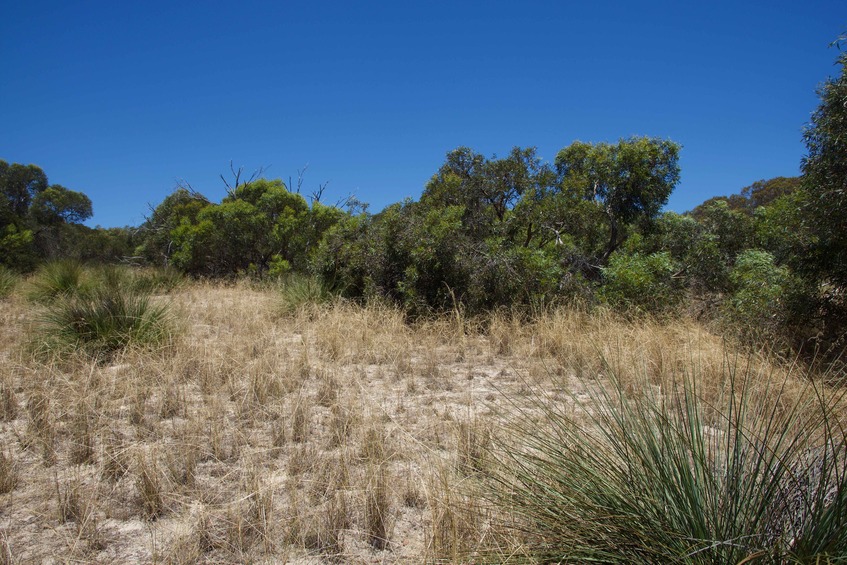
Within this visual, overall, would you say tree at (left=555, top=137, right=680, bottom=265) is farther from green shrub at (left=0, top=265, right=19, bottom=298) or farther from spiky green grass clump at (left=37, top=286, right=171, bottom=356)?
green shrub at (left=0, top=265, right=19, bottom=298)

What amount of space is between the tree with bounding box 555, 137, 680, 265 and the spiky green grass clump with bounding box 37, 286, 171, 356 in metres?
8.24

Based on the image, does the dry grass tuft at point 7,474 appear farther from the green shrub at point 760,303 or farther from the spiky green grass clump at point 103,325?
the green shrub at point 760,303

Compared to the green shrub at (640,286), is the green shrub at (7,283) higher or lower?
lower

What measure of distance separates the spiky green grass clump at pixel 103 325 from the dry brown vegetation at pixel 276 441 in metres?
0.28

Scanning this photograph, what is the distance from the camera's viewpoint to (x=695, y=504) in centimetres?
165

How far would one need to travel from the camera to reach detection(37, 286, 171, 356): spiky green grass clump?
5.30 metres

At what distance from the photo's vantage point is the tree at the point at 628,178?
356 inches

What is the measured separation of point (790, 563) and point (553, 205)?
27.7 feet

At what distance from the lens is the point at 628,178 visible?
9.14 m

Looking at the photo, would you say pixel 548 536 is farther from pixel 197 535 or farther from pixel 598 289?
pixel 598 289

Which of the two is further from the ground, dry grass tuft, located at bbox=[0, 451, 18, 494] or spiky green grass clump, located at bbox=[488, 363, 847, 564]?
spiky green grass clump, located at bbox=[488, 363, 847, 564]

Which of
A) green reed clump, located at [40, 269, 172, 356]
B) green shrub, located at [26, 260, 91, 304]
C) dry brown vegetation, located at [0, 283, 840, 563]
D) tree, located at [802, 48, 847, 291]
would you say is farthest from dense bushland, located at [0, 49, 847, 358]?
green shrub, located at [26, 260, 91, 304]

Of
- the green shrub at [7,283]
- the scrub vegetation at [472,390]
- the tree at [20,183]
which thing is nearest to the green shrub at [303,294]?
the scrub vegetation at [472,390]

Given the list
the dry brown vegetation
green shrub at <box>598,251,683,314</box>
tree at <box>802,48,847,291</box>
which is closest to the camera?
the dry brown vegetation
